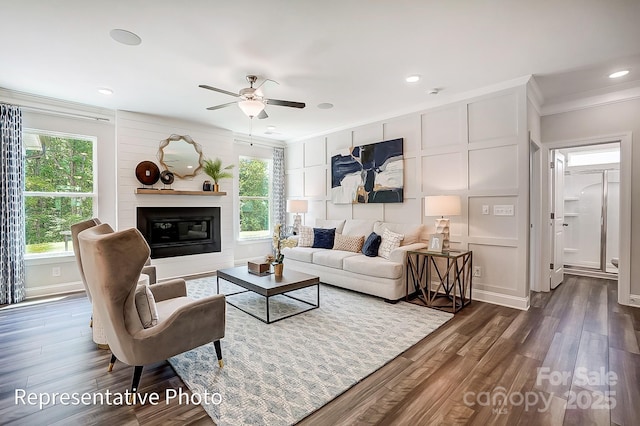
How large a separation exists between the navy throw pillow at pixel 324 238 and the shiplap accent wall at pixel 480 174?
933 mm

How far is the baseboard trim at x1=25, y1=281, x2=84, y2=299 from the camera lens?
4.16m

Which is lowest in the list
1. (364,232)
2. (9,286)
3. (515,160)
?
(9,286)

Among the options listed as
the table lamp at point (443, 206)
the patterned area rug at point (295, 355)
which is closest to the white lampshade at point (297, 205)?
the patterned area rug at point (295, 355)

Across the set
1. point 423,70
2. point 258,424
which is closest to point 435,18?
point 423,70

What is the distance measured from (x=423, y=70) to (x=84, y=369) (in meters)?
4.22

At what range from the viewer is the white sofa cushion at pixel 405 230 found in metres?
4.32

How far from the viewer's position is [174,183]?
5.32 m

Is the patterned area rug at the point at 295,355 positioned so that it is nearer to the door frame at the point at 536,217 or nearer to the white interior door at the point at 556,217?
the door frame at the point at 536,217

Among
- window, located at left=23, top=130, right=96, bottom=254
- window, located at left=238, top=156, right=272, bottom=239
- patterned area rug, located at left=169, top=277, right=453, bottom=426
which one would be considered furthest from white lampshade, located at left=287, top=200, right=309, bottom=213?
window, located at left=23, top=130, right=96, bottom=254

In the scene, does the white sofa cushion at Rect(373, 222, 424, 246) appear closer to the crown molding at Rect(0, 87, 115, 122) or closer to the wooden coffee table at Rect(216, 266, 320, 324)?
the wooden coffee table at Rect(216, 266, 320, 324)

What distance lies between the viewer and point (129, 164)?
4.84 meters

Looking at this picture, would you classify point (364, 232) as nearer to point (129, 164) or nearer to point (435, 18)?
point (435, 18)

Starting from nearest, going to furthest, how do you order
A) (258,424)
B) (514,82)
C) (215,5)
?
(258,424) < (215,5) < (514,82)

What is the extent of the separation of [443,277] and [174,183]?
4652 mm
